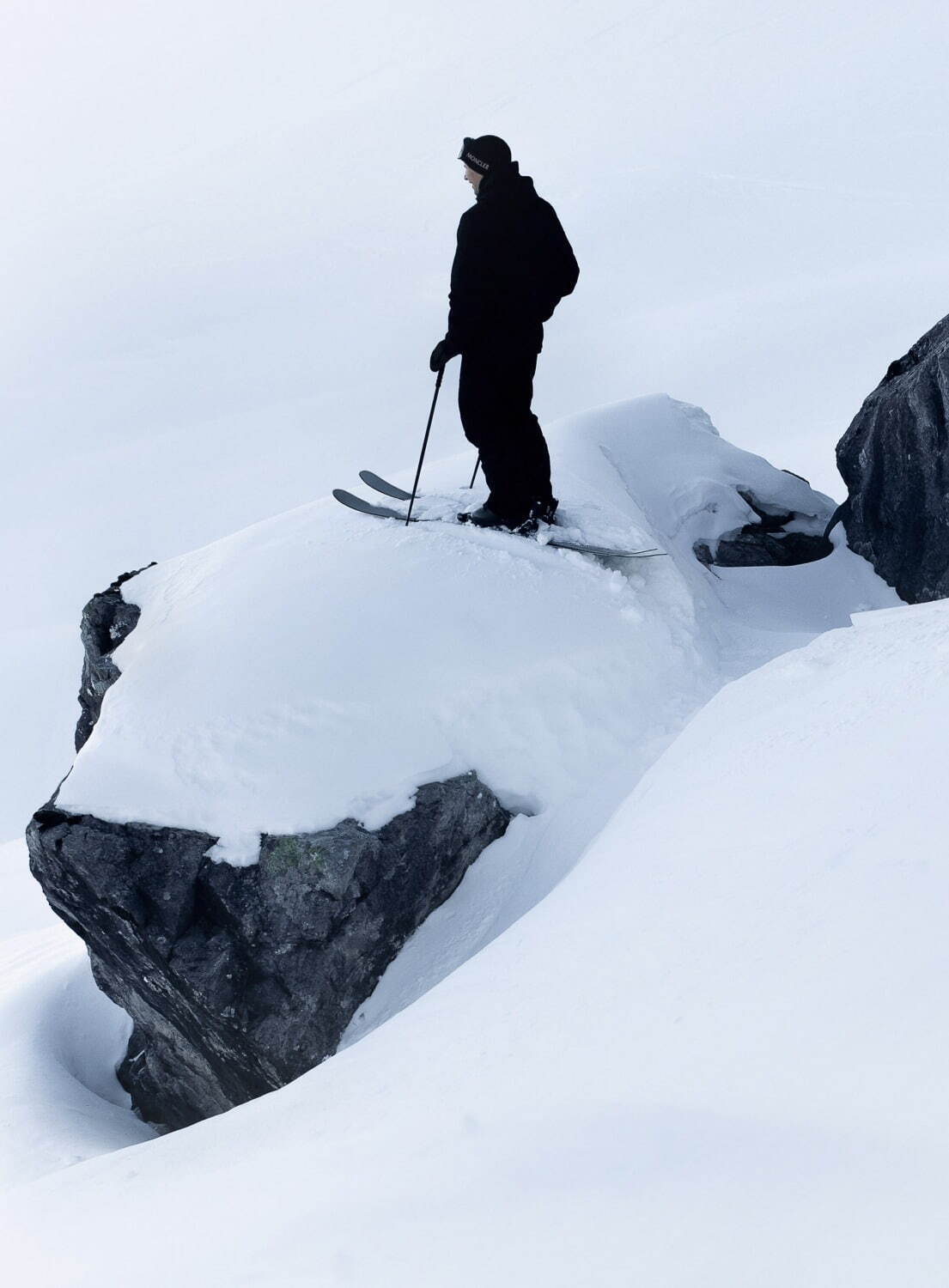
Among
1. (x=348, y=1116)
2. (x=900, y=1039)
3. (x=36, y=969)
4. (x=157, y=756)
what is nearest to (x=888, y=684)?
(x=900, y=1039)

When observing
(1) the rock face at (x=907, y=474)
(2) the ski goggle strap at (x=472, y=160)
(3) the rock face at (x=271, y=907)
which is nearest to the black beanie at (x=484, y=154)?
(2) the ski goggle strap at (x=472, y=160)

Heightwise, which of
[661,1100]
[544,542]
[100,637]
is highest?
[100,637]

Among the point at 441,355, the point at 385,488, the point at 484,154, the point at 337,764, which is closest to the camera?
the point at 337,764

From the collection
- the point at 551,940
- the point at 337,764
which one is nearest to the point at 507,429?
the point at 337,764

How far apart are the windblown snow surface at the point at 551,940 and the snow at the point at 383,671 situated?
15 mm

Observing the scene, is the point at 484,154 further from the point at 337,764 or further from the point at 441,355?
the point at 337,764

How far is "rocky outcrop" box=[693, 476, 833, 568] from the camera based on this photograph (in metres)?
6.30

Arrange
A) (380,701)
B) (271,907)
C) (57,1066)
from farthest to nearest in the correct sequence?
(57,1066)
(380,701)
(271,907)

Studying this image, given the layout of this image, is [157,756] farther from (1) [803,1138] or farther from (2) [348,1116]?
(1) [803,1138]

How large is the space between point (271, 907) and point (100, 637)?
6.33ft

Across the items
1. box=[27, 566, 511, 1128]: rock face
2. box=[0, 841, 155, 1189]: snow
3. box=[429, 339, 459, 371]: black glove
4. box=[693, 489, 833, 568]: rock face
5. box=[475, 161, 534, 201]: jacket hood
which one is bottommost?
box=[693, 489, 833, 568]: rock face

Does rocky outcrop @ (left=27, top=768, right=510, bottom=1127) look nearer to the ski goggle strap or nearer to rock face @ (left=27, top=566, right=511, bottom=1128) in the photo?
rock face @ (left=27, top=566, right=511, bottom=1128)

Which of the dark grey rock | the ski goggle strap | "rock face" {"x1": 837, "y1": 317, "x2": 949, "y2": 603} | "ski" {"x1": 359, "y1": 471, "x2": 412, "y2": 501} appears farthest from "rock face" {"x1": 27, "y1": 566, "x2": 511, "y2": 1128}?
"rock face" {"x1": 837, "y1": 317, "x2": 949, "y2": 603}

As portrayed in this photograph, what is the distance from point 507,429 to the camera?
17.1ft
